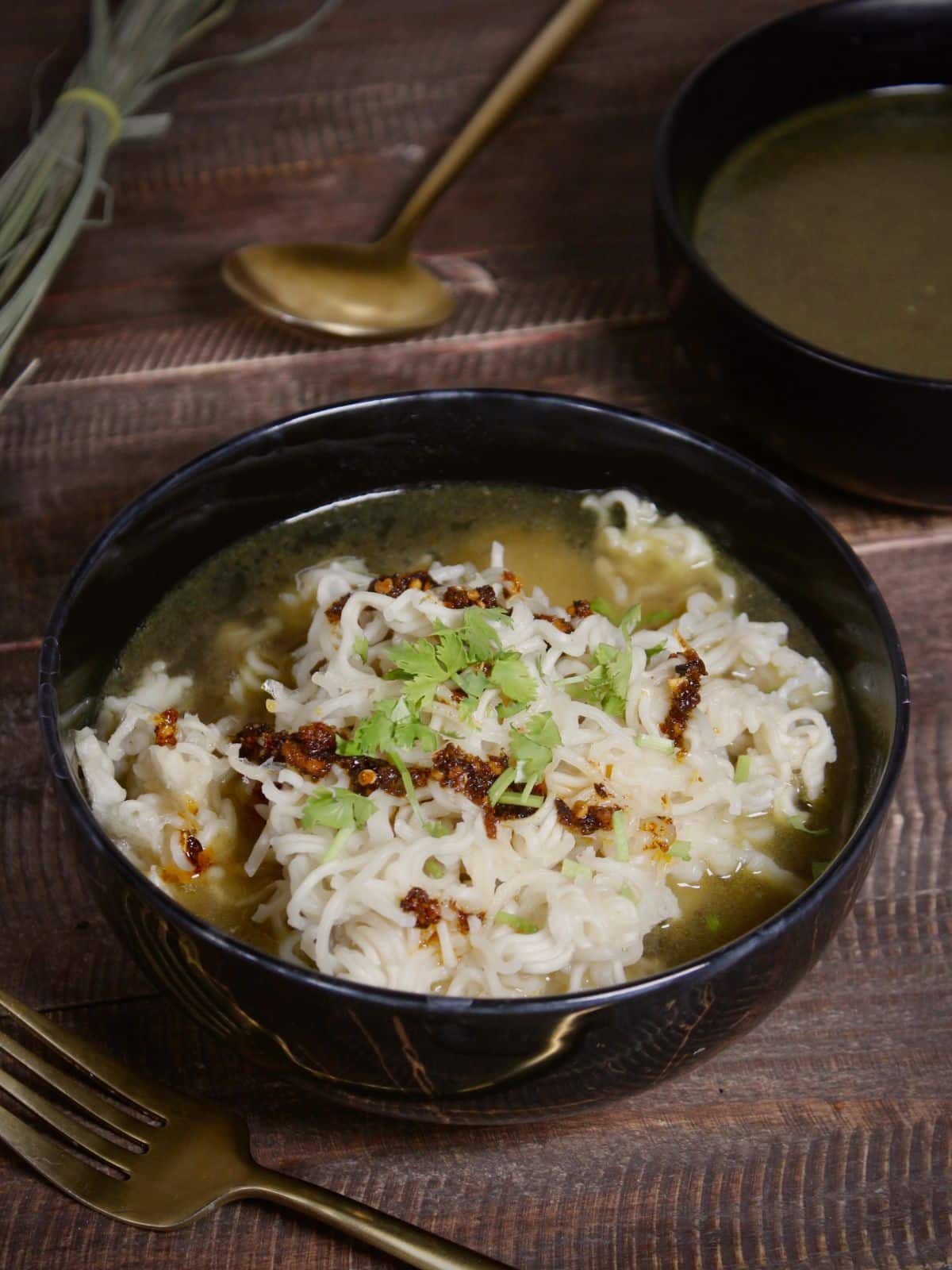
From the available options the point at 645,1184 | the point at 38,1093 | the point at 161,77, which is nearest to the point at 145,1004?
the point at 38,1093

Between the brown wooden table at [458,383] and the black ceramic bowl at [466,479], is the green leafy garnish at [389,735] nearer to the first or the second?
the black ceramic bowl at [466,479]

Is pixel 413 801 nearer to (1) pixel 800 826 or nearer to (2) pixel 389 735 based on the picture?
(2) pixel 389 735

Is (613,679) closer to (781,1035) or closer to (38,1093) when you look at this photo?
(781,1035)

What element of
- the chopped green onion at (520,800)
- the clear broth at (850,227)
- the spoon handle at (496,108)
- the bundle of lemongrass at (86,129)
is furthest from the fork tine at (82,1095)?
the spoon handle at (496,108)

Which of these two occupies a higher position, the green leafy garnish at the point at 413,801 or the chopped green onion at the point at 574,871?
the green leafy garnish at the point at 413,801

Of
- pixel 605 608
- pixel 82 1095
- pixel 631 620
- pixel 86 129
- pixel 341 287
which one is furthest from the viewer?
pixel 86 129

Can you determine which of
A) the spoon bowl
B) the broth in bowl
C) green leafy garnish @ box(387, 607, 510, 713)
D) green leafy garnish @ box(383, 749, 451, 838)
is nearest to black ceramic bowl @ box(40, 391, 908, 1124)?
the broth in bowl

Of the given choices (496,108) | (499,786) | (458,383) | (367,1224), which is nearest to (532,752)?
(499,786)
